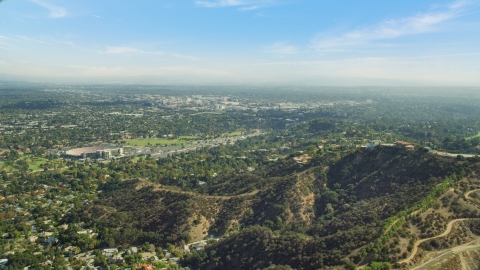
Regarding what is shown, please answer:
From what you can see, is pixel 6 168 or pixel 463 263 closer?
pixel 463 263

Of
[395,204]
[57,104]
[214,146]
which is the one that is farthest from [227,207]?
[57,104]

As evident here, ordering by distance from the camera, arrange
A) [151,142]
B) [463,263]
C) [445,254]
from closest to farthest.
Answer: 1. [463,263]
2. [445,254]
3. [151,142]

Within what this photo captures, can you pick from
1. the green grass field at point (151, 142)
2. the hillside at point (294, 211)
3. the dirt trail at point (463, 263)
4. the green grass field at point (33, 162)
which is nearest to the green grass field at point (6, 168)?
the green grass field at point (33, 162)

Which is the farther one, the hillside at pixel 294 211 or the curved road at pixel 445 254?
the hillside at pixel 294 211

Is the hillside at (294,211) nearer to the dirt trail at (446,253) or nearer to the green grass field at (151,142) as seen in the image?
the dirt trail at (446,253)

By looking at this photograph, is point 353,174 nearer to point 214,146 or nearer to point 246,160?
point 246,160

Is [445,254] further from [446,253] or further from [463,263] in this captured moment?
[463,263]

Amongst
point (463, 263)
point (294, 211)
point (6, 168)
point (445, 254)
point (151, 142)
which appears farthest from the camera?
point (151, 142)

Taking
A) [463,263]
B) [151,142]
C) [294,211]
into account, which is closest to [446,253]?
[463,263]
